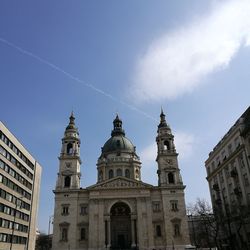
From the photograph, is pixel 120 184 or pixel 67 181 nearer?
pixel 120 184

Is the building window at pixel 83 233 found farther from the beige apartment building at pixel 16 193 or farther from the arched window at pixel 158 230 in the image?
the arched window at pixel 158 230

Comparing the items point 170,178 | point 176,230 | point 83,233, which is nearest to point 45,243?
point 83,233

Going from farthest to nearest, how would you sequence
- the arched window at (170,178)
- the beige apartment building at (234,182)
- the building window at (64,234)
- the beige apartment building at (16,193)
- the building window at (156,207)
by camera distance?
the arched window at (170,178), the building window at (156,207), the building window at (64,234), the beige apartment building at (16,193), the beige apartment building at (234,182)

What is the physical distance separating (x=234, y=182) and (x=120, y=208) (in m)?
29.5

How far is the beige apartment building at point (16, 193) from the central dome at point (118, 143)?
24039 mm

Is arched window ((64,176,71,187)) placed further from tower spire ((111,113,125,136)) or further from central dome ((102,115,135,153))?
tower spire ((111,113,125,136))

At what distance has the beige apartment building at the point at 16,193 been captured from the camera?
4125 cm

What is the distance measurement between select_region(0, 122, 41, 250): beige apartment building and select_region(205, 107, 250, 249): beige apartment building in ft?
98.5

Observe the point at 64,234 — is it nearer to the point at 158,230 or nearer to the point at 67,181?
the point at 67,181

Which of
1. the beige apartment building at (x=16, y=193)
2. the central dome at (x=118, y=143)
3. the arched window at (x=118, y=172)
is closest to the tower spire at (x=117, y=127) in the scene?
the central dome at (x=118, y=143)

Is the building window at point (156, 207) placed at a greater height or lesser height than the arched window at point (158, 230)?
greater

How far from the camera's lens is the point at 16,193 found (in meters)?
46.1

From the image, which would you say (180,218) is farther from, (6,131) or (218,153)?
(6,131)

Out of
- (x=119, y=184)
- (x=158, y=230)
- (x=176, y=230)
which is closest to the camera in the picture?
(x=176, y=230)
